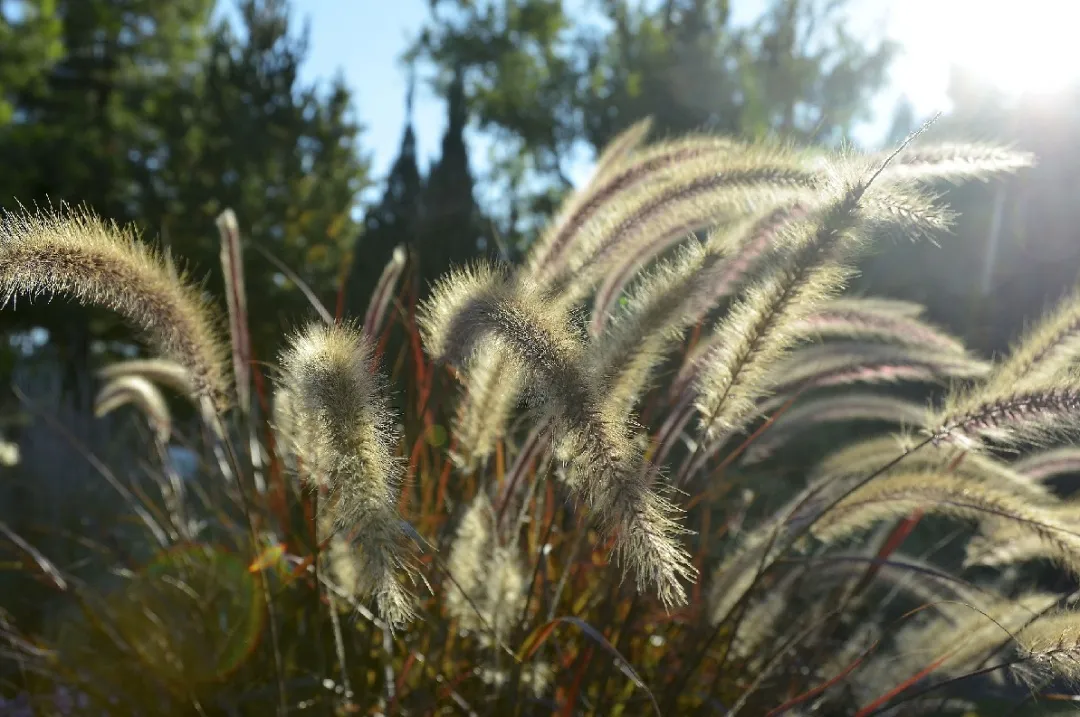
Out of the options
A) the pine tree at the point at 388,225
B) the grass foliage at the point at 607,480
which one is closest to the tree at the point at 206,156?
the pine tree at the point at 388,225

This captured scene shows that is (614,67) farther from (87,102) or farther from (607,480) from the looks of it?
(607,480)

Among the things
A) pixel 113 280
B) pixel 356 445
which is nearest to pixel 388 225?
pixel 113 280

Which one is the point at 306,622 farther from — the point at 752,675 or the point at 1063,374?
the point at 1063,374

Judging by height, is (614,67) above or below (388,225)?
above

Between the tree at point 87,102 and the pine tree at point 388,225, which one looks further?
the tree at point 87,102

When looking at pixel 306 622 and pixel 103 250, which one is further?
pixel 306 622

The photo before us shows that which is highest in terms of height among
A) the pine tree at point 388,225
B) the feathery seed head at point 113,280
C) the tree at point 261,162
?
the tree at point 261,162

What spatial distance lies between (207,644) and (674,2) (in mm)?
24834

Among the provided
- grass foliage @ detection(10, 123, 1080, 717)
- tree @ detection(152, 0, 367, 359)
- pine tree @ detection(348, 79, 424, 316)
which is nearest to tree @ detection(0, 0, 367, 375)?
tree @ detection(152, 0, 367, 359)

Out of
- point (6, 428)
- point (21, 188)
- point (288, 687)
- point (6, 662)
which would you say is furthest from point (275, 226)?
point (288, 687)

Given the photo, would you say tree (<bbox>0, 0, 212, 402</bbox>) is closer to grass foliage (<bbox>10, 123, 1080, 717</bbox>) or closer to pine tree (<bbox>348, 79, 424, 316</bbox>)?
pine tree (<bbox>348, 79, 424, 316</bbox>)

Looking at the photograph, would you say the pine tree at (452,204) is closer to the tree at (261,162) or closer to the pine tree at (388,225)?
the pine tree at (388,225)

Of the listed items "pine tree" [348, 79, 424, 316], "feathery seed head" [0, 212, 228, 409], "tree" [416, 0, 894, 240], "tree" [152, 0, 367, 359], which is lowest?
"feathery seed head" [0, 212, 228, 409]

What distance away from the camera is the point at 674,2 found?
24.1 metres
